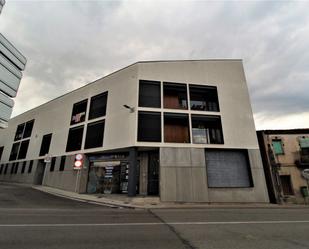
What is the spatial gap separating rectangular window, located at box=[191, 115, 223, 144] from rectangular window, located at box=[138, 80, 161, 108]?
3.67 meters

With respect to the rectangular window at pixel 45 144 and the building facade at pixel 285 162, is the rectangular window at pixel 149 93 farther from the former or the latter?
the rectangular window at pixel 45 144

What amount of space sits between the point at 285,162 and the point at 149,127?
13178mm

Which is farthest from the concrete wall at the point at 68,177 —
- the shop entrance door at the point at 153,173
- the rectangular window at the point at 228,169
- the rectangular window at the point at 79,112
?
the rectangular window at the point at 228,169

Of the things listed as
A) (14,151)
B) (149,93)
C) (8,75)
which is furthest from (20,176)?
(8,75)

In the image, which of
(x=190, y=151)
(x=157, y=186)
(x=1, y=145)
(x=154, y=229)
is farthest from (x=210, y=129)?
(x=1, y=145)

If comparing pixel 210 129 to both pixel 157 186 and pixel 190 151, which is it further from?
pixel 157 186

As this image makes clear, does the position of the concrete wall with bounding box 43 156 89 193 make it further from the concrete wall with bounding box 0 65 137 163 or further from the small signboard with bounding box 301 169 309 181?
the small signboard with bounding box 301 169 309 181

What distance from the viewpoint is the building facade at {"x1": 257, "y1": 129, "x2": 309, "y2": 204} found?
1681 cm

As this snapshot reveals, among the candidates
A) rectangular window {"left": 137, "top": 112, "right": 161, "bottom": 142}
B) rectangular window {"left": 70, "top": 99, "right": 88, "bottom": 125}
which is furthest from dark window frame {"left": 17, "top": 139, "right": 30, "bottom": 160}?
rectangular window {"left": 137, "top": 112, "right": 161, "bottom": 142}

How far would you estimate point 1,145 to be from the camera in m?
33.3

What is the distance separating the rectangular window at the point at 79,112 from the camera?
2177cm

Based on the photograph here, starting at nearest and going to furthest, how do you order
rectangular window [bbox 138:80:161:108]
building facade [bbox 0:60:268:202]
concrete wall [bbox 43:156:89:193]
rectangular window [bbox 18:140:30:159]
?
building facade [bbox 0:60:268:202], rectangular window [bbox 138:80:161:108], concrete wall [bbox 43:156:89:193], rectangular window [bbox 18:140:30:159]

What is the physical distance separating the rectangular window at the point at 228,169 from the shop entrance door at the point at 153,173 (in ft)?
14.0

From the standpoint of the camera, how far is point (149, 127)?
55.0ft
